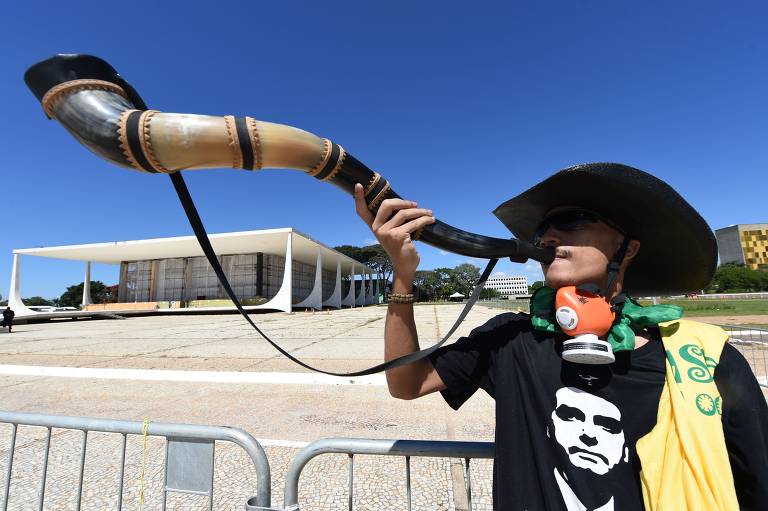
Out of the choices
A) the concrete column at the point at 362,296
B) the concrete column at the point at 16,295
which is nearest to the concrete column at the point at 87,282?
the concrete column at the point at 16,295

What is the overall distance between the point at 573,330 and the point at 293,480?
46.8 inches

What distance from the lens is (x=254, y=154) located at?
2.98 feet

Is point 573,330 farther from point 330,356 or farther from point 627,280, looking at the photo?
point 330,356

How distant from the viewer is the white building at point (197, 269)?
3111 centimetres

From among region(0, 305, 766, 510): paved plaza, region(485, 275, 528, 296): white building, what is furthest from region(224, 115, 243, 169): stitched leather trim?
region(485, 275, 528, 296): white building

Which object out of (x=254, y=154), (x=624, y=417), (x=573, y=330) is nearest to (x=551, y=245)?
(x=573, y=330)

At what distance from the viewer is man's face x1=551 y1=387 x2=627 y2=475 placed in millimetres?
1002

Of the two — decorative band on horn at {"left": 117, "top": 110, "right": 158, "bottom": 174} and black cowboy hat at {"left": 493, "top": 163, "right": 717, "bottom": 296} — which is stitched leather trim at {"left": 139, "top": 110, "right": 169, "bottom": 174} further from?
black cowboy hat at {"left": 493, "top": 163, "right": 717, "bottom": 296}

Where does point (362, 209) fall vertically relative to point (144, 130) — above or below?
below

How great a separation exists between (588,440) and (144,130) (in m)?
1.40

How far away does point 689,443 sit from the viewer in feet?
2.91

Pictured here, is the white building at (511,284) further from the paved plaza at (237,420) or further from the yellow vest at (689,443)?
the yellow vest at (689,443)

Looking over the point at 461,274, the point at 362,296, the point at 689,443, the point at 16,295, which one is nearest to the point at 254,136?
the point at 689,443

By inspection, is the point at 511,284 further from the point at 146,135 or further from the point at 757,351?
the point at 146,135
